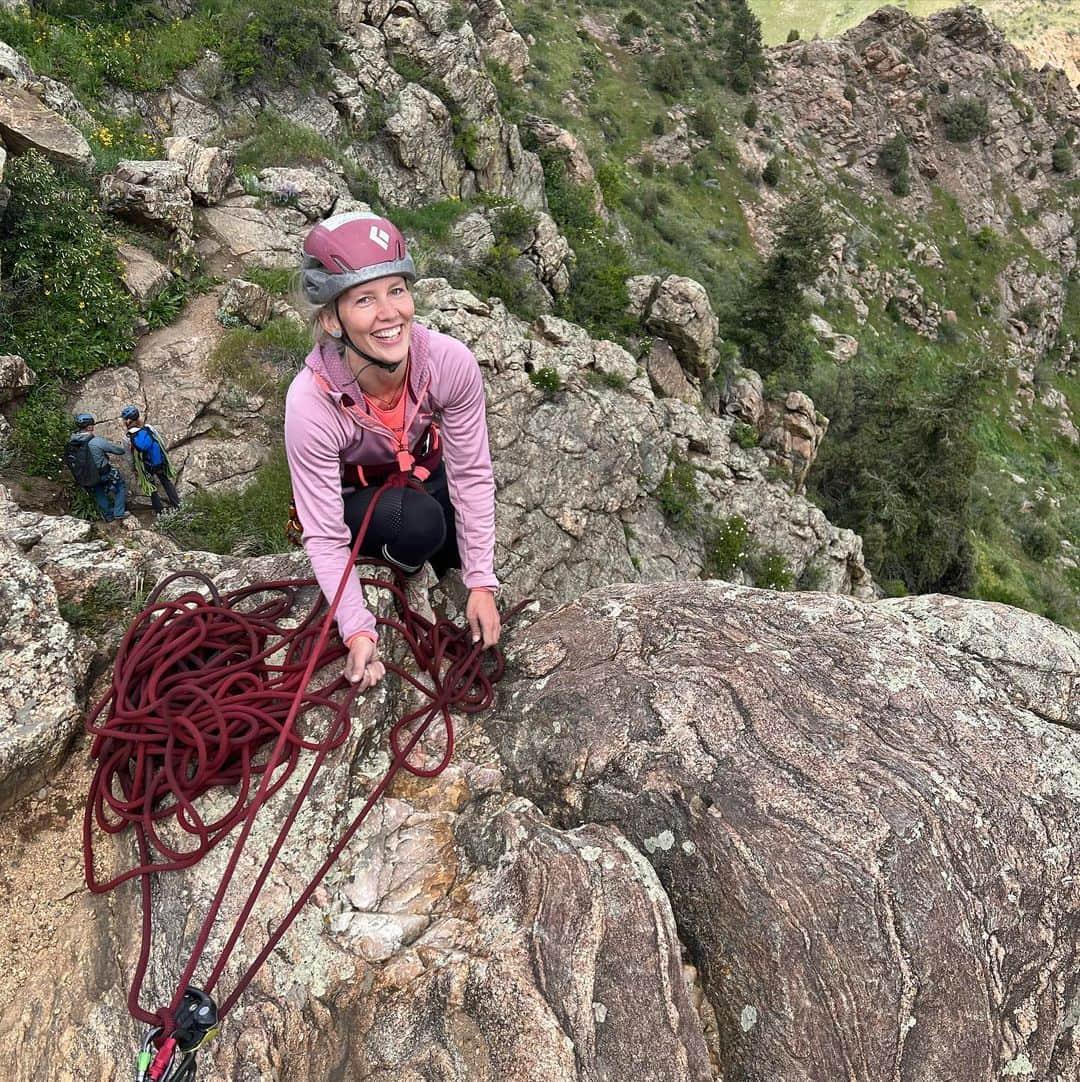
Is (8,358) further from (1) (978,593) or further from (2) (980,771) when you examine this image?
(1) (978,593)

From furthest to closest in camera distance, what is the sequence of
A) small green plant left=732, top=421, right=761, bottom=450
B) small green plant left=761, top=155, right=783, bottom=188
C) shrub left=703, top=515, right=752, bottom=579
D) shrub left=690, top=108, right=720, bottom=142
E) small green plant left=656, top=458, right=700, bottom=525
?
small green plant left=761, top=155, right=783, bottom=188, shrub left=690, top=108, right=720, bottom=142, small green plant left=732, top=421, right=761, bottom=450, shrub left=703, top=515, right=752, bottom=579, small green plant left=656, top=458, right=700, bottom=525

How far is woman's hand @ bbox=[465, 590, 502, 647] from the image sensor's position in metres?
3.88

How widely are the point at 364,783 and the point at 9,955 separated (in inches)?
61.9

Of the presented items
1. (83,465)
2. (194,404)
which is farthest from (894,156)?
(83,465)

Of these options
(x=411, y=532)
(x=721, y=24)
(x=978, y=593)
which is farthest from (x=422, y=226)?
(x=721, y=24)

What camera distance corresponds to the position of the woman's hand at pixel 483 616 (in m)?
3.88

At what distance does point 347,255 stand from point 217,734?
93.7 inches

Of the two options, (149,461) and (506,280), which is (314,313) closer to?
(149,461)

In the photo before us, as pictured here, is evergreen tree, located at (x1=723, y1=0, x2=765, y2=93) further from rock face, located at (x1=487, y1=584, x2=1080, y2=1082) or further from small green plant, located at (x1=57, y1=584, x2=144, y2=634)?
small green plant, located at (x1=57, y1=584, x2=144, y2=634)

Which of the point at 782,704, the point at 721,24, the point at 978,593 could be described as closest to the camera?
the point at 782,704

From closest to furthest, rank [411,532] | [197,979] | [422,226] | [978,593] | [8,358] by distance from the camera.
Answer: [197,979] → [411,532] → [8,358] → [422,226] → [978,593]

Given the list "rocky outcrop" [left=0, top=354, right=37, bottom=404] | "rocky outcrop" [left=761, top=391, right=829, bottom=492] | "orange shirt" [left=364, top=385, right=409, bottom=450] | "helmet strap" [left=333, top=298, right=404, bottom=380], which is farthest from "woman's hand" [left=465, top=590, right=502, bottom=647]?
"rocky outcrop" [left=761, top=391, right=829, bottom=492]

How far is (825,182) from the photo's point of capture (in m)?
48.2

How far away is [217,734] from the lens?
307cm
